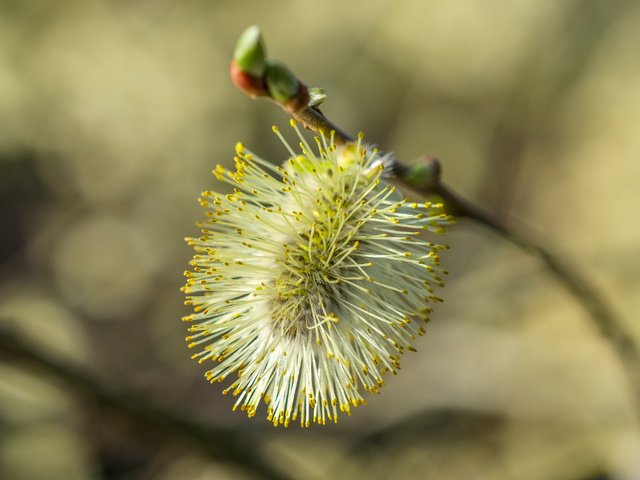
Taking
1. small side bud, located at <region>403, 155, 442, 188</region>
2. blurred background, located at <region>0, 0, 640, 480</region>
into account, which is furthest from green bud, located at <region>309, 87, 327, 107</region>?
blurred background, located at <region>0, 0, 640, 480</region>

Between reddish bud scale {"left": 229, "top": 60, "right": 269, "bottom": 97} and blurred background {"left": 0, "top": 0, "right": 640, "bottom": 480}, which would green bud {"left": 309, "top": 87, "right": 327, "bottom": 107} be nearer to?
reddish bud scale {"left": 229, "top": 60, "right": 269, "bottom": 97}

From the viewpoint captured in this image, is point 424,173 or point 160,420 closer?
point 424,173

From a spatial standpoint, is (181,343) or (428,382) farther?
(181,343)

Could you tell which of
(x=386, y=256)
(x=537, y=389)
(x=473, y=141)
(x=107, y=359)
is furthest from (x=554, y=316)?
(x=107, y=359)

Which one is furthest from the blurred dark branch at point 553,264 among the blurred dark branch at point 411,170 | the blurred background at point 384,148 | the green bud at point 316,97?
the blurred background at point 384,148

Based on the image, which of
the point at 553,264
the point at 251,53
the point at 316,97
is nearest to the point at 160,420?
the point at 553,264

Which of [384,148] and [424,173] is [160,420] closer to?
[424,173]

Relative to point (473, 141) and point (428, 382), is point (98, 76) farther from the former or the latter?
point (428, 382)
